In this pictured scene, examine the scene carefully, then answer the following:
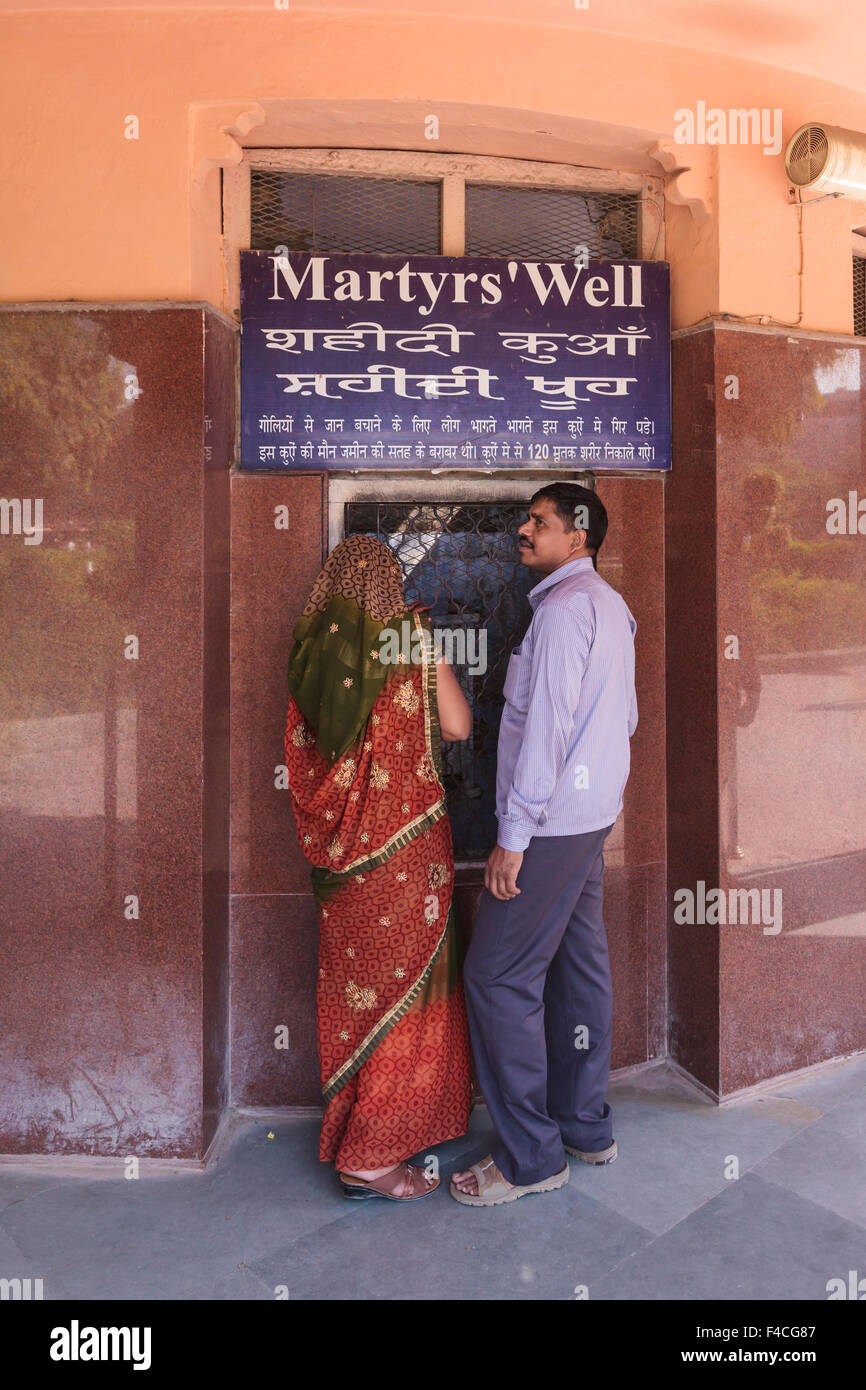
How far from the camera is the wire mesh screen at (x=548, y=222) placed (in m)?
3.24

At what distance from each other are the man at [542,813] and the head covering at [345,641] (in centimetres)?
43

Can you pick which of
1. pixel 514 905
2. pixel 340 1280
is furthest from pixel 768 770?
pixel 340 1280

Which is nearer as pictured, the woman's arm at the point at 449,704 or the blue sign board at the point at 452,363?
the woman's arm at the point at 449,704

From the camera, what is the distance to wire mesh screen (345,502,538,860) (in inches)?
125

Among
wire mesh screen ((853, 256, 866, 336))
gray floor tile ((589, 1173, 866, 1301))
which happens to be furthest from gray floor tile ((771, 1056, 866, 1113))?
wire mesh screen ((853, 256, 866, 336))

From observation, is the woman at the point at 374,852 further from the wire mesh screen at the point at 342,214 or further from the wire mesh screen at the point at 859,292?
the wire mesh screen at the point at 859,292

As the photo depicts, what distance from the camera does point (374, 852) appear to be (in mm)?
2617

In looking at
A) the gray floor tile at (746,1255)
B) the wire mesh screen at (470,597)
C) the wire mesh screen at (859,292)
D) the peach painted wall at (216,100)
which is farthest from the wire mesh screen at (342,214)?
the gray floor tile at (746,1255)

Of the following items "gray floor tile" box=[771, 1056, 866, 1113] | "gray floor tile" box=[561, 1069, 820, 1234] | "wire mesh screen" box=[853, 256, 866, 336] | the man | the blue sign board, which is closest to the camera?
the man

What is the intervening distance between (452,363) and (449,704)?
4.00 ft

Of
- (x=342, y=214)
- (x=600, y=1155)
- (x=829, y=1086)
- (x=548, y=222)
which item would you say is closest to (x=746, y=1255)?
(x=600, y=1155)

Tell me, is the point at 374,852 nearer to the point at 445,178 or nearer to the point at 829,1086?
the point at 829,1086

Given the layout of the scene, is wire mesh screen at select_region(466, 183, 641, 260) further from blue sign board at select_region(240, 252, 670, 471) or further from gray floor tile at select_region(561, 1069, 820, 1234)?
gray floor tile at select_region(561, 1069, 820, 1234)

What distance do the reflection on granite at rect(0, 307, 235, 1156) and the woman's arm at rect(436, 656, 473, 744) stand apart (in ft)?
2.40
